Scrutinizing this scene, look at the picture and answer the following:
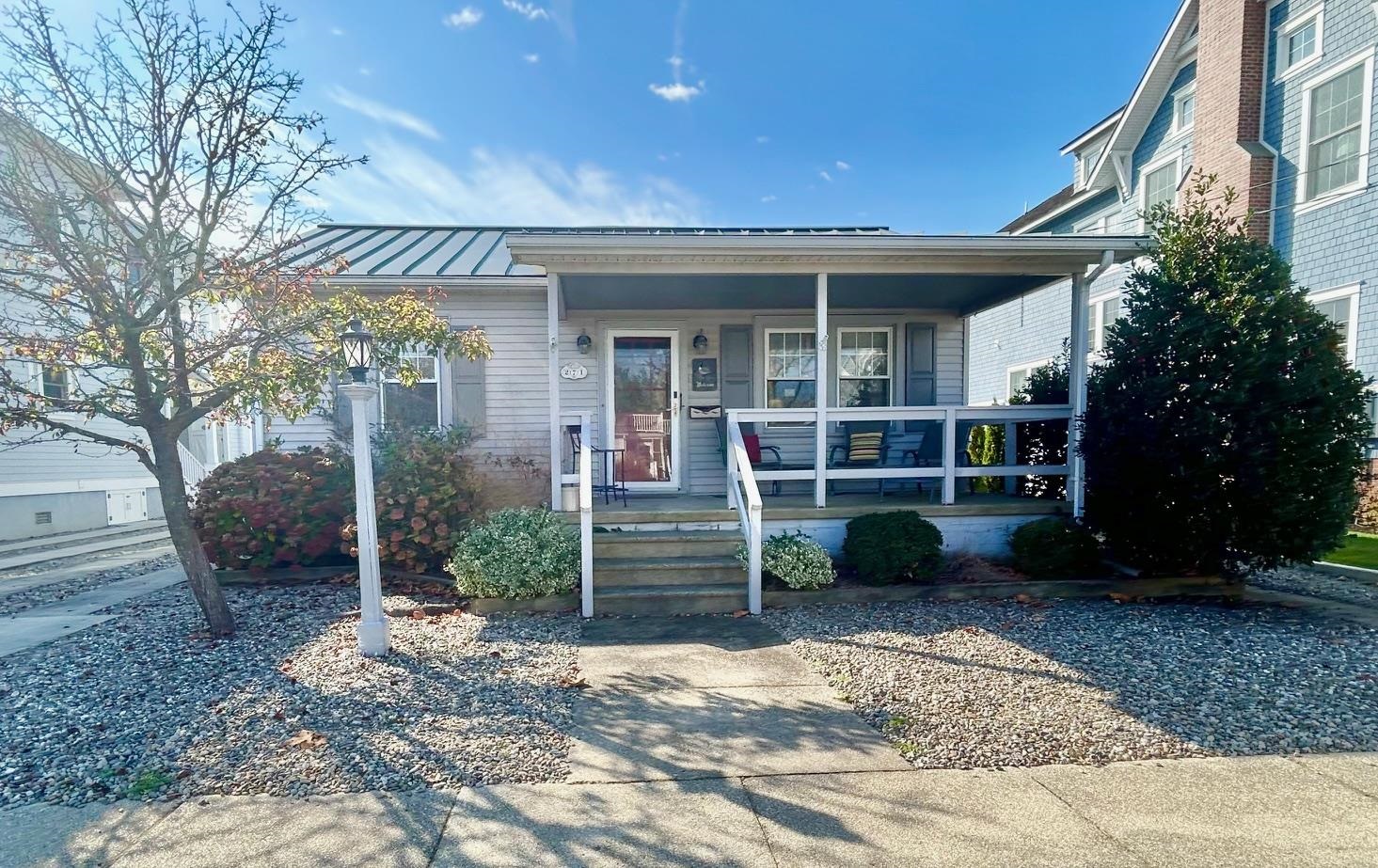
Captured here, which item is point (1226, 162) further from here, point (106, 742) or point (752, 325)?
point (106, 742)

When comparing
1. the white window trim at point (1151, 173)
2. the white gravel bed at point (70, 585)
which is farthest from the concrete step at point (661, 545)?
the white window trim at point (1151, 173)

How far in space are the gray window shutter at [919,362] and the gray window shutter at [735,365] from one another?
7.22 ft

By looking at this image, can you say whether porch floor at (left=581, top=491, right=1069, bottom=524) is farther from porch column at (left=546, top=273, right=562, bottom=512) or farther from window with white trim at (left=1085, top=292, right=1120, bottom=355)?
window with white trim at (left=1085, top=292, right=1120, bottom=355)

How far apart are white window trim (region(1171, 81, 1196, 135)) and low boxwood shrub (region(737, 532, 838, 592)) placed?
12.6 m

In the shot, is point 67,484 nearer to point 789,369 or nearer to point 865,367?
point 789,369

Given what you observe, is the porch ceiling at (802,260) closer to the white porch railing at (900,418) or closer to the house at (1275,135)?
the house at (1275,135)

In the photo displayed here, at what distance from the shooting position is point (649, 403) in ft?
27.0

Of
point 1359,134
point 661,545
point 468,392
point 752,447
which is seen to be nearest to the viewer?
point 661,545

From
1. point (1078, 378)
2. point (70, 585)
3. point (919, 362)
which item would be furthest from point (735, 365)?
point (70, 585)

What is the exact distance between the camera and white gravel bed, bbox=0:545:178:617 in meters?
5.98

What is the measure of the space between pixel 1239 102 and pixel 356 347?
45.5 feet

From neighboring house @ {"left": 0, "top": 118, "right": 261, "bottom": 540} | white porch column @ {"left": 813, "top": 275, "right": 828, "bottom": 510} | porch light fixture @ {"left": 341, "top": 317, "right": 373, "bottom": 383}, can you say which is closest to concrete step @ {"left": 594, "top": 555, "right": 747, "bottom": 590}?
white porch column @ {"left": 813, "top": 275, "right": 828, "bottom": 510}

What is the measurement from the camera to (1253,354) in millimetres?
4945

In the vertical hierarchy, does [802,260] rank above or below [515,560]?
above
